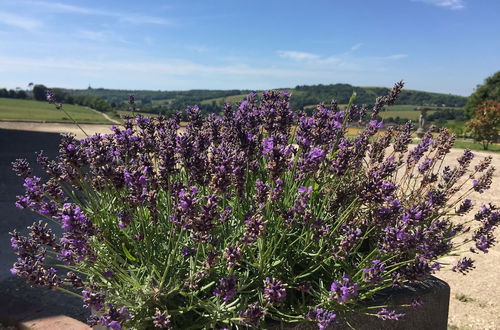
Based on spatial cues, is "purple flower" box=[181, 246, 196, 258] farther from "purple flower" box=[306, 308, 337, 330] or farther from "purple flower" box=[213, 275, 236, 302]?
"purple flower" box=[306, 308, 337, 330]

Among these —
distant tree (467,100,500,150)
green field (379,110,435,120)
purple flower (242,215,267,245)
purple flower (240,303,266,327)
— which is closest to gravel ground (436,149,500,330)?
green field (379,110,435,120)

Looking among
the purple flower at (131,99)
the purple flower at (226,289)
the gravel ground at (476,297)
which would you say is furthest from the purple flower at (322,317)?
the gravel ground at (476,297)

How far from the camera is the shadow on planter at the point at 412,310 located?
2005 millimetres

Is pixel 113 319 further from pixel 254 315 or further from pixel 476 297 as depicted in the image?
pixel 476 297

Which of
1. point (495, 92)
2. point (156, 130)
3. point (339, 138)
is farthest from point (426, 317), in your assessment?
point (495, 92)

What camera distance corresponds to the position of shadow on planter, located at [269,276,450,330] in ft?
6.58

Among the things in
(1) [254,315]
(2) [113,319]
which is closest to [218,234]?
(1) [254,315]

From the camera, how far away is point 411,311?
7.13 ft

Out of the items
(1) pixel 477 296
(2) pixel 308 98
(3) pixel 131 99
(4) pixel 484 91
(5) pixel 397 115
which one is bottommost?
(1) pixel 477 296

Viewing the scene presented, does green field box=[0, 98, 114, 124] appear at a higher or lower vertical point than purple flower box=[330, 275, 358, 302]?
lower

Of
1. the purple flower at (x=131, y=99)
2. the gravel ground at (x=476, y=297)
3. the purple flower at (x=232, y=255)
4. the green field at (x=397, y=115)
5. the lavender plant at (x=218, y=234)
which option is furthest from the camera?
the gravel ground at (x=476, y=297)

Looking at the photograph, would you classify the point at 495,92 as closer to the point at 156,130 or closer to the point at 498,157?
the point at 498,157

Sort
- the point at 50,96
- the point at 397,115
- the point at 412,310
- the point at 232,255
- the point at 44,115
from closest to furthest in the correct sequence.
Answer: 1. the point at 232,255
2. the point at 412,310
3. the point at 50,96
4. the point at 397,115
5. the point at 44,115

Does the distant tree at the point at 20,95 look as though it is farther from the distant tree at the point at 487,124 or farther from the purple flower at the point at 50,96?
the purple flower at the point at 50,96
